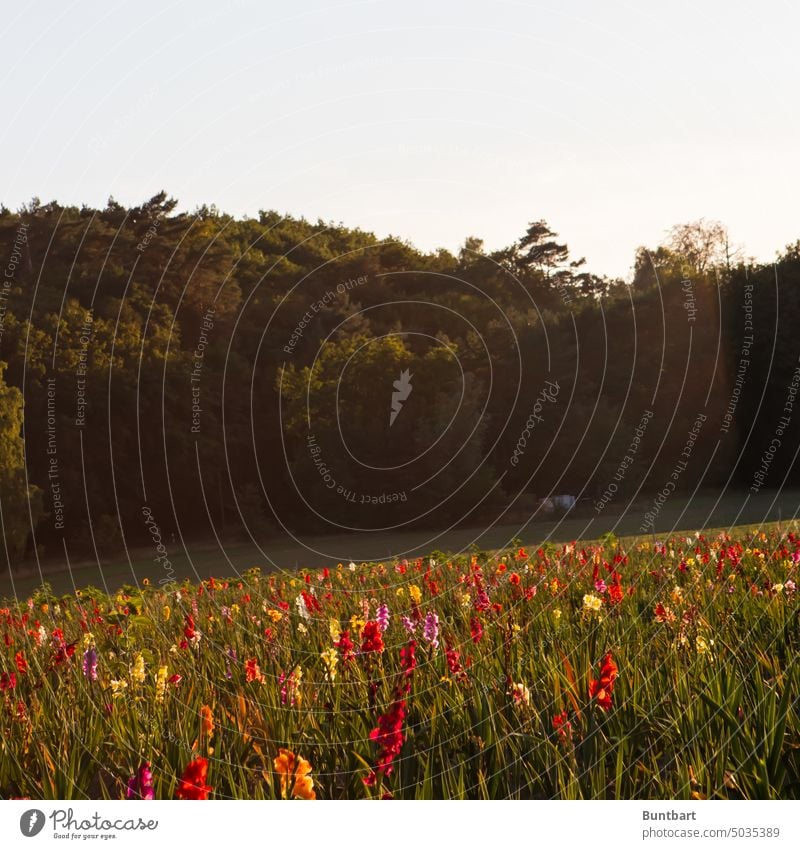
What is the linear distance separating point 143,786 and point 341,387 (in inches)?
982

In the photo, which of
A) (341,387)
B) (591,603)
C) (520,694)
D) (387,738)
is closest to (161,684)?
(387,738)

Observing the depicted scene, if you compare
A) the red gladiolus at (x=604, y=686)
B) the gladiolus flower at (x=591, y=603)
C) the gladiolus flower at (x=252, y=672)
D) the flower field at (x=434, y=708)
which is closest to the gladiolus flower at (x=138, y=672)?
the flower field at (x=434, y=708)

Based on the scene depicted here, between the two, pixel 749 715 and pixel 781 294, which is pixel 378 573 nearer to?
pixel 749 715

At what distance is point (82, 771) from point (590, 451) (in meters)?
23.3

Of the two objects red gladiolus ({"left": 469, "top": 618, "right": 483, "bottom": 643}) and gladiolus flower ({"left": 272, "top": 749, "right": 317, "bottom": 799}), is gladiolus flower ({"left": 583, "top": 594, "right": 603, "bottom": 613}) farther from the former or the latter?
gladiolus flower ({"left": 272, "top": 749, "right": 317, "bottom": 799})

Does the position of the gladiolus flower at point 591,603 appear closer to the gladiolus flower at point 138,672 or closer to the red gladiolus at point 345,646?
the red gladiolus at point 345,646

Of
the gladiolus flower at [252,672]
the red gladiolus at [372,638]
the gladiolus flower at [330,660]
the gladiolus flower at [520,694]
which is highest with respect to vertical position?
the red gladiolus at [372,638]

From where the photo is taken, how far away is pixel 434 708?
3.37 meters

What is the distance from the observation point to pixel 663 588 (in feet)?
18.7
